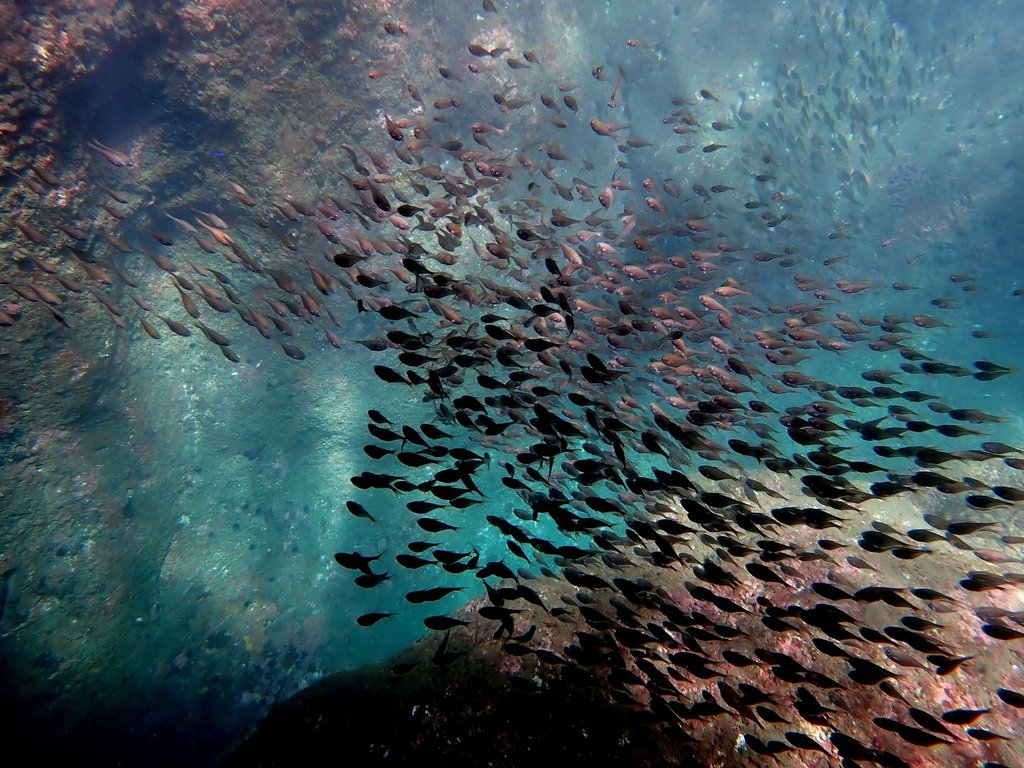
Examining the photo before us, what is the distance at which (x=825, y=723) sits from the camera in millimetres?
4562

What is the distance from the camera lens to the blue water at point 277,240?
36.3 feet

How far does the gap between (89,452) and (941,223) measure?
37.7m

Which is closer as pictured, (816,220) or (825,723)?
(825,723)

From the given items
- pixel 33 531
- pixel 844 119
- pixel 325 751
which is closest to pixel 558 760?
pixel 325 751

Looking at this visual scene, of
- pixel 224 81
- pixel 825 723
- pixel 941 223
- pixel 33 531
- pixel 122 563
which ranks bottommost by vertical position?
pixel 122 563

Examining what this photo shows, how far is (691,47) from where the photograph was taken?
62.6 ft

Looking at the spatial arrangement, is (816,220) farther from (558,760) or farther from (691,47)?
(558,760)

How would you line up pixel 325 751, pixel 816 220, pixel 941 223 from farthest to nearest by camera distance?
pixel 941 223 < pixel 816 220 < pixel 325 751

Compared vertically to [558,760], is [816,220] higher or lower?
higher

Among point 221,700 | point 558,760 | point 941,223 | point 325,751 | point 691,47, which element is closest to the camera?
point 558,760

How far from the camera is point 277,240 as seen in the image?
13.8 metres

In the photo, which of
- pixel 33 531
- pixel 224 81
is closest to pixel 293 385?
pixel 33 531

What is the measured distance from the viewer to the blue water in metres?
11.1

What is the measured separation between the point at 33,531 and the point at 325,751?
10686 millimetres
